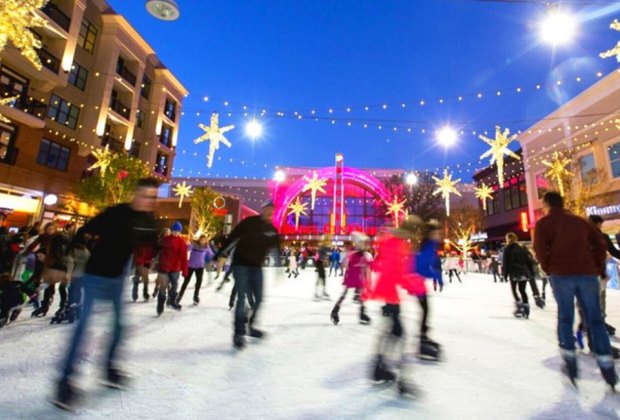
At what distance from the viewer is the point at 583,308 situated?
113 inches

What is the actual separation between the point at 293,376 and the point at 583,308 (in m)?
2.73

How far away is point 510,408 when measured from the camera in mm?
2475

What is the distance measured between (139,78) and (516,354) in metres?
27.2

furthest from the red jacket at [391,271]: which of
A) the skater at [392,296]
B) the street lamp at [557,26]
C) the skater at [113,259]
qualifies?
the street lamp at [557,26]

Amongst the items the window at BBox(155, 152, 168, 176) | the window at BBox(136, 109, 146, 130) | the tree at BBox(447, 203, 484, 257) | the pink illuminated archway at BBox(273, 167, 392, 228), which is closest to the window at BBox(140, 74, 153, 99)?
the window at BBox(136, 109, 146, 130)

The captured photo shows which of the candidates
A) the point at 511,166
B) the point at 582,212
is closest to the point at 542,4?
the point at 582,212

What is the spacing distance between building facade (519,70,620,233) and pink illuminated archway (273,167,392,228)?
18274mm

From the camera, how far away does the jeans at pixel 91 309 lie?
233 cm

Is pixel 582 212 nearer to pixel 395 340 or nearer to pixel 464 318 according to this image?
Answer: pixel 464 318

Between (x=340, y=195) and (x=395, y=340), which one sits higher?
(x=340, y=195)

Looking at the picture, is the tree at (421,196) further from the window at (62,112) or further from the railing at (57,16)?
the railing at (57,16)

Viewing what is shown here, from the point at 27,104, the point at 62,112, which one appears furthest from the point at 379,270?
the point at 62,112

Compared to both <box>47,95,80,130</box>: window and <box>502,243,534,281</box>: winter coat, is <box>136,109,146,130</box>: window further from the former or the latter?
<box>502,243,534,281</box>: winter coat

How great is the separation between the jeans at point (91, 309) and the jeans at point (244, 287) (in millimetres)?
1443
